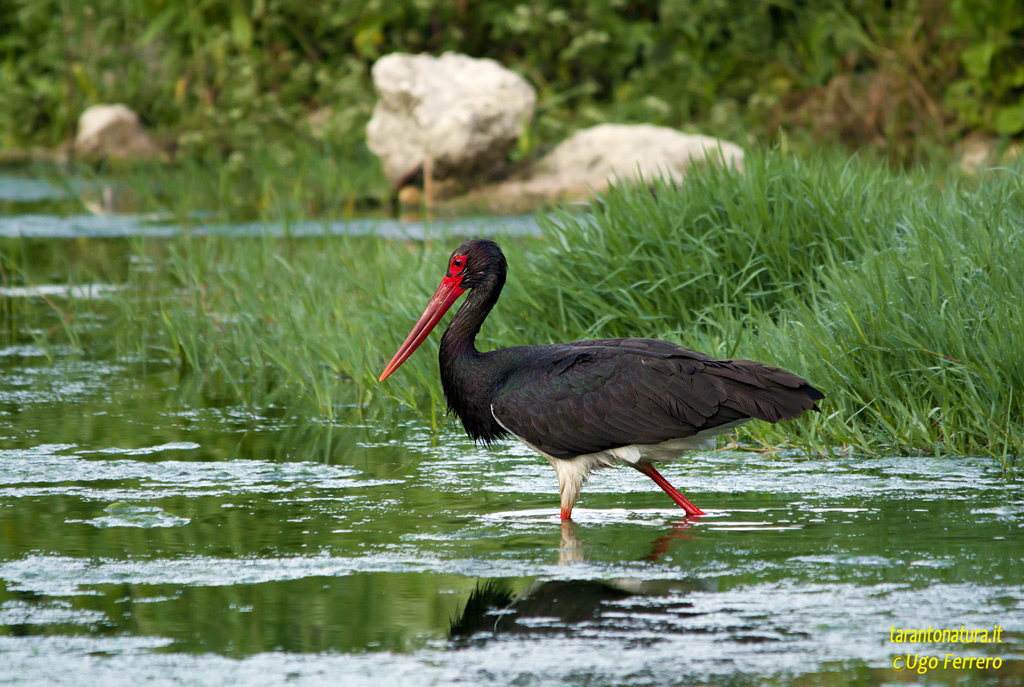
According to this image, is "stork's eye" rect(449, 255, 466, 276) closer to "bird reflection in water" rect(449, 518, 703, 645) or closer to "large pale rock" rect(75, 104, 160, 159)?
"bird reflection in water" rect(449, 518, 703, 645)

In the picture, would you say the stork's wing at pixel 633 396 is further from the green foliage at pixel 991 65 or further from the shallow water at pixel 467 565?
the green foliage at pixel 991 65

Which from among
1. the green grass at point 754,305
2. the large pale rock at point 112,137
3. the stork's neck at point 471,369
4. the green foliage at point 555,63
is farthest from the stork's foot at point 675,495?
the large pale rock at point 112,137

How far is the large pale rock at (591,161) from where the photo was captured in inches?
494

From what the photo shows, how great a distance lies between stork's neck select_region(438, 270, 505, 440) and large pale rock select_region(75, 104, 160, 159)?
12.6 meters

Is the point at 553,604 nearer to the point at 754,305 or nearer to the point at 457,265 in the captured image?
the point at 457,265

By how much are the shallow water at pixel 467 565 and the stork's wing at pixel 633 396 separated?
1.02 feet

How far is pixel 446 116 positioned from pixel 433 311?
8.39 meters

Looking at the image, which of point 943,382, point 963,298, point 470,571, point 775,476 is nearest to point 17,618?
point 470,571

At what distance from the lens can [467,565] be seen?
171 inches

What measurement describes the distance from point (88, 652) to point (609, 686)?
1372 millimetres

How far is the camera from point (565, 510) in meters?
→ 4.92

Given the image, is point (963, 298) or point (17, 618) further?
point (963, 298)

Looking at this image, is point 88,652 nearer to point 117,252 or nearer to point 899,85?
point 117,252

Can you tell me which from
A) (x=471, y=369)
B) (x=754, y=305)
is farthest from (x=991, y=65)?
(x=471, y=369)
